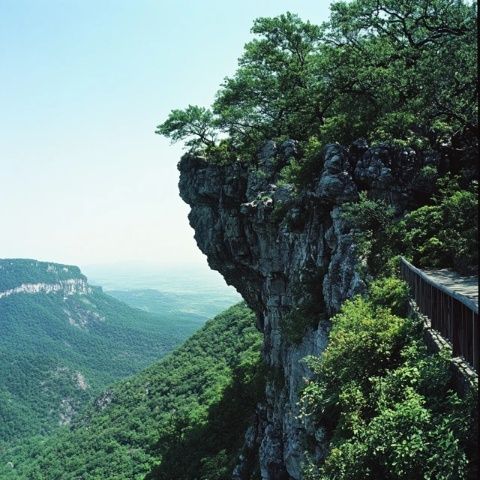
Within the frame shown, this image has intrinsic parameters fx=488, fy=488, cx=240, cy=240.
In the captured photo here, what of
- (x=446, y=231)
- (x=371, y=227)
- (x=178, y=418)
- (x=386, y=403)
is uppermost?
(x=371, y=227)

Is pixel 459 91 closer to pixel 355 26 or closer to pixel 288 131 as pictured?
pixel 355 26

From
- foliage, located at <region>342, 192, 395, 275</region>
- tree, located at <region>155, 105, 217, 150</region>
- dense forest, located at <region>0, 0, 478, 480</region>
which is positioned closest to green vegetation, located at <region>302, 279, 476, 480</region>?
dense forest, located at <region>0, 0, 478, 480</region>

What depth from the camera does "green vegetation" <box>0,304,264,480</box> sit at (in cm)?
4312

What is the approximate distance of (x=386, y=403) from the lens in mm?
10852

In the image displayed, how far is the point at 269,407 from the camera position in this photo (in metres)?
32.8

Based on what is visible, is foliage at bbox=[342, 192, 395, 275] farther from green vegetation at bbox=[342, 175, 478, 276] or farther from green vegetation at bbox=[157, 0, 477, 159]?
green vegetation at bbox=[157, 0, 477, 159]

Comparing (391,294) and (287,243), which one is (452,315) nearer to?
(391,294)

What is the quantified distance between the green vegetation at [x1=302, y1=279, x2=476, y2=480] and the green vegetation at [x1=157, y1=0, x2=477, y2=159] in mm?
6979

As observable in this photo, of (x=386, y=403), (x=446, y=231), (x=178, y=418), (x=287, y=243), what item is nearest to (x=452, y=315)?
(x=386, y=403)

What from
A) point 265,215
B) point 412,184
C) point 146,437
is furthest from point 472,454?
point 146,437

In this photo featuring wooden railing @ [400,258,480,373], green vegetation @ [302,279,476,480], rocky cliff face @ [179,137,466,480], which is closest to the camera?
green vegetation @ [302,279,476,480]

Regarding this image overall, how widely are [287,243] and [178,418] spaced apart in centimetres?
3220

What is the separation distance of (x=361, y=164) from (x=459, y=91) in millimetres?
6491

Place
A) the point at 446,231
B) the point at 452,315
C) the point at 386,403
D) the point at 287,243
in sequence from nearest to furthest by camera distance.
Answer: the point at 452,315 → the point at 386,403 → the point at 446,231 → the point at 287,243
